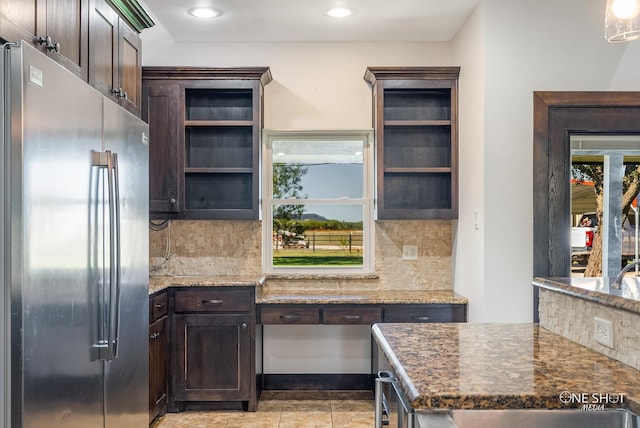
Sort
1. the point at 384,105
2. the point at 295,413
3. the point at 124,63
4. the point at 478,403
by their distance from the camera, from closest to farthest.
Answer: the point at 478,403
the point at 124,63
the point at 295,413
the point at 384,105

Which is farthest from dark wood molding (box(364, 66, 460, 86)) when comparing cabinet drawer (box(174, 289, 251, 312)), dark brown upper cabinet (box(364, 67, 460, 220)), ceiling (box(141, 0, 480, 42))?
cabinet drawer (box(174, 289, 251, 312))

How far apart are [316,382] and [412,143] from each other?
77.8 inches

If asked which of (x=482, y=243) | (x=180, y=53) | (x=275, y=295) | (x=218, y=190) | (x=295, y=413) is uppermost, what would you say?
(x=180, y=53)

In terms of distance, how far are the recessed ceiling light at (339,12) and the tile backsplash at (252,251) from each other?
154cm

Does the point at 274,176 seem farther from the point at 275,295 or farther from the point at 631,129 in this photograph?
the point at 631,129

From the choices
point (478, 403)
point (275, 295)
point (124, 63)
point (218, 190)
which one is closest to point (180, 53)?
point (218, 190)

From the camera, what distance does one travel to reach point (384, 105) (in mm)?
4016

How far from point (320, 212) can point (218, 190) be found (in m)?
0.81

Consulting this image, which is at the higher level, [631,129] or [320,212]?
[631,129]

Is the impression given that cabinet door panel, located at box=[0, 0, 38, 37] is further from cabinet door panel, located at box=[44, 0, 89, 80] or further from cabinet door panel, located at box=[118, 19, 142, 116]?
cabinet door panel, located at box=[118, 19, 142, 116]

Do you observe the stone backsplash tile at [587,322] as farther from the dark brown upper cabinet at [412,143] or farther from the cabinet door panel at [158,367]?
the cabinet door panel at [158,367]

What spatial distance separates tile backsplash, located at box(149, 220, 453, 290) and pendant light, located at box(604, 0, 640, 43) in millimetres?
2486

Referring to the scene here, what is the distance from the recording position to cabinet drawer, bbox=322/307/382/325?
3.69m

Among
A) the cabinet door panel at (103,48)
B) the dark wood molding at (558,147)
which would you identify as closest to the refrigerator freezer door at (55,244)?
the cabinet door panel at (103,48)
